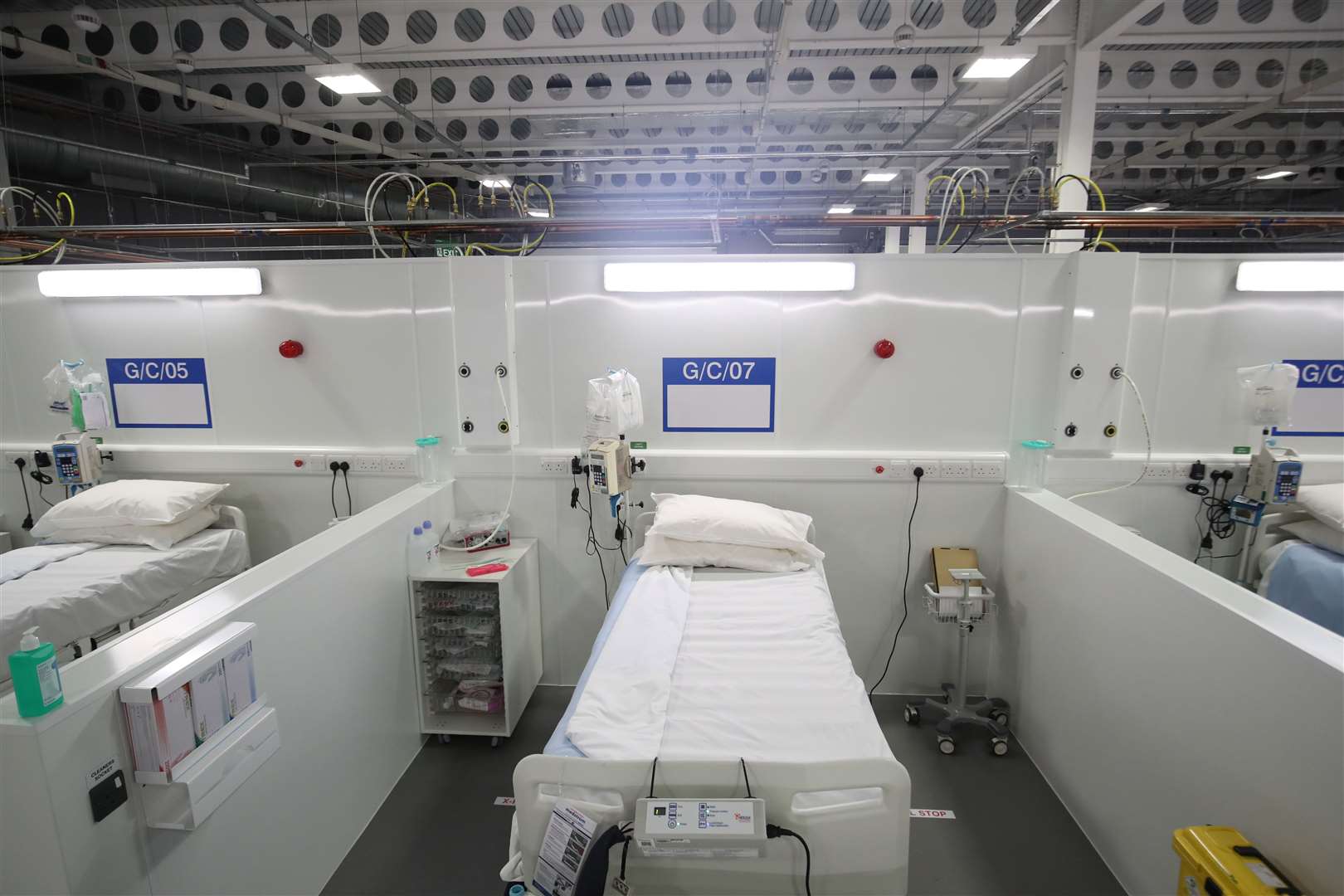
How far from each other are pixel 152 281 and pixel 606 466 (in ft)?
8.48

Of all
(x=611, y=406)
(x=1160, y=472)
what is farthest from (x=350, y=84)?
(x=1160, y=472)

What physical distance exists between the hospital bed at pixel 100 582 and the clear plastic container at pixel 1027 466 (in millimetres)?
3957

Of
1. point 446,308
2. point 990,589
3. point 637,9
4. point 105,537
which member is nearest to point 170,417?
point 105,537

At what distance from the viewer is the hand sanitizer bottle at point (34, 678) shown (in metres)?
1.21

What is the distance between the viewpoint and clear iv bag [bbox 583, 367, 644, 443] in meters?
2.78

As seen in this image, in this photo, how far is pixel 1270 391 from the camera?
2.86 meters

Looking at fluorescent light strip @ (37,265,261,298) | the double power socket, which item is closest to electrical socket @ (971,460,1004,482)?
the double power socket

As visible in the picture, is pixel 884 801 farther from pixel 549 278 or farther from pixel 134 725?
pixel 549 278

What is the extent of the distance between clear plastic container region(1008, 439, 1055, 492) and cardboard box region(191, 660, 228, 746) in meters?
3.28

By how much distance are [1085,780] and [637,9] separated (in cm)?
435

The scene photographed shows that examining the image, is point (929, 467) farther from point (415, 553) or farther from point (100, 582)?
point (100, 582)

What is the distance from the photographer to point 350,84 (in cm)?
324

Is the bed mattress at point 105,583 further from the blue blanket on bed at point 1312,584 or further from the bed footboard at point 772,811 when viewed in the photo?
the blue blanket on bed at point 1312,584

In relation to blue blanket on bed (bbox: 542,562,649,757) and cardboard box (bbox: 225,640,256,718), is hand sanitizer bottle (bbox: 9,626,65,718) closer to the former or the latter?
cardboard box (bbox: 225,640,256,718)
